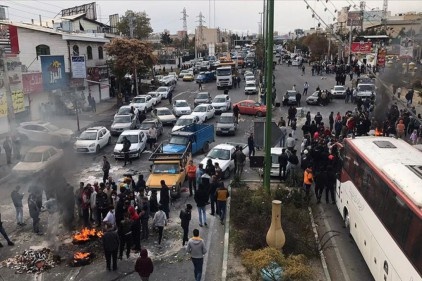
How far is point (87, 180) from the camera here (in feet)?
68.2

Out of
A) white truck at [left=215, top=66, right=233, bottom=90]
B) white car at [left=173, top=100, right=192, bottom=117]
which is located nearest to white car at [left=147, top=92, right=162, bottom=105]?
white car at [left=173, top=100, right=192, bottom=117]

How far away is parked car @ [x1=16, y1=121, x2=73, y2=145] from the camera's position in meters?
26.9

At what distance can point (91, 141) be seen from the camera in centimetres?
2569

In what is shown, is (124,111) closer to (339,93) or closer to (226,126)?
(226,126)

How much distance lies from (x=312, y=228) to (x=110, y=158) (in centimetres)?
1404

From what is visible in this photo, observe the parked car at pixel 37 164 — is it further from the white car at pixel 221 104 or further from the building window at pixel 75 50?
the building window at pixel 75 50

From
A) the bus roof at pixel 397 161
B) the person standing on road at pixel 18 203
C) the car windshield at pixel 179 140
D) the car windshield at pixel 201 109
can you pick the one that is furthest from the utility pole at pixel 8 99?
the bus roof at pixel 397 161

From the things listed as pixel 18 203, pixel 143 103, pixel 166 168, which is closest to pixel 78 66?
pixel 143 103

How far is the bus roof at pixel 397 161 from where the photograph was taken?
349 inches

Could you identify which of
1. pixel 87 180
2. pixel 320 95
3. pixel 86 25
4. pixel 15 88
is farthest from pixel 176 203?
pixel 86 25

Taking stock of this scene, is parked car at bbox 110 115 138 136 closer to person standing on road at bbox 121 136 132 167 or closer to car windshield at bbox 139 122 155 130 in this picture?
car windshield at bbox 139 122 155 130

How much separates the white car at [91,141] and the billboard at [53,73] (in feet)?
39.9

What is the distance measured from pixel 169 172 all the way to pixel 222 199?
3904 mm

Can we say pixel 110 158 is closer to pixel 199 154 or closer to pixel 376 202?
pixel 199 154
